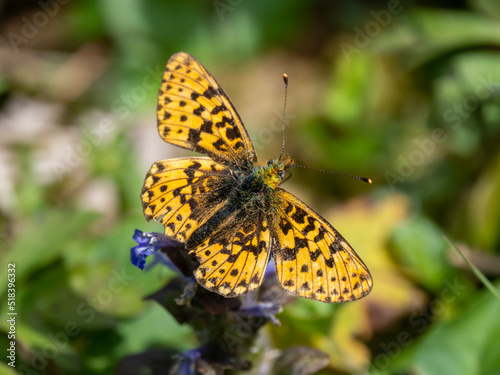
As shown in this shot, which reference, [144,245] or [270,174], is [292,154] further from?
[144,245]

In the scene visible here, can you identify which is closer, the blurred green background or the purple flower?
the purple flower

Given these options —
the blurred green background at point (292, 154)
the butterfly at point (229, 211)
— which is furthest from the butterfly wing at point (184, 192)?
the blurred green background at point (292, 154)

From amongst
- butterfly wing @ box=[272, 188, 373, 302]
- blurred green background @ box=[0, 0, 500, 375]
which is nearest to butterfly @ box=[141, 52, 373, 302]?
butterfly wing @ box=[272, 188, 373, 302]

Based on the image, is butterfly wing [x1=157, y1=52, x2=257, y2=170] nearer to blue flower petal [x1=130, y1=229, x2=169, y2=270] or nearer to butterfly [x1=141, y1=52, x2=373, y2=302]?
butterfly [x1=141, y1=52, x2=373, y2=302]

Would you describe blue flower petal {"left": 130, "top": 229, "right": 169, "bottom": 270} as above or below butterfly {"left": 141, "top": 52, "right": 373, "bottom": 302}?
below

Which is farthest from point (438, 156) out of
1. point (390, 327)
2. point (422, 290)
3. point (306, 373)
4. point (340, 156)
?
point (306, 373)

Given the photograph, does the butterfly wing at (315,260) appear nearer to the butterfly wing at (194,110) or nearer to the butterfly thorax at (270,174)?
the butterfly thorax at (270,174)
